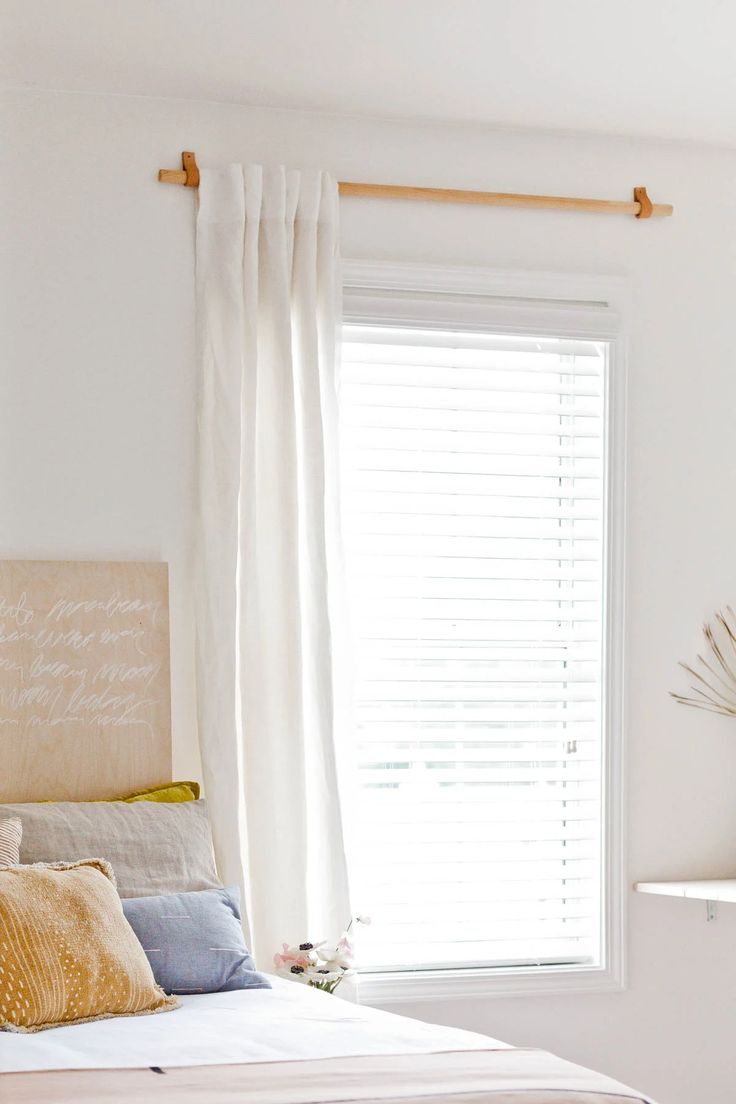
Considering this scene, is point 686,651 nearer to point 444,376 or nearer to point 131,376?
point 444,376

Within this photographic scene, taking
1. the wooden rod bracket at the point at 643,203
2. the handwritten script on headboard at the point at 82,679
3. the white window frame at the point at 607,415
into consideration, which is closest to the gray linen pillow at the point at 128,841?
the handwritten script on headboard at the point at 82,679

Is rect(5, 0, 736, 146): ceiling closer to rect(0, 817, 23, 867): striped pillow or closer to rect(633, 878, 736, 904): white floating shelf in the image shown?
rect(0, 817, 23, 867): striped pillow

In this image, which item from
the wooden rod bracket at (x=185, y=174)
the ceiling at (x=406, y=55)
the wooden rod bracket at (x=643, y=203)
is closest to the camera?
the ceiling at (x=406, y=55)

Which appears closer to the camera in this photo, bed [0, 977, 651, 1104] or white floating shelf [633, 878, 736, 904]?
bed [0, 977, 651, 1104]

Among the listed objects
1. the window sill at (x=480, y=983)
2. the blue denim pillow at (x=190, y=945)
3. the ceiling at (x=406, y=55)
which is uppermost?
the ceiling at (x=406, y=55)

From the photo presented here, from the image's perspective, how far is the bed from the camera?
1.74m

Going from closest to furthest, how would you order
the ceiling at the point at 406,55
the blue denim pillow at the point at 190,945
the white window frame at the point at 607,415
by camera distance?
the blue denim pillow at the point at 190,945, the ceiling at the point at 406,55, the white window frame at the point at 607,415

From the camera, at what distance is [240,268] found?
10.9 feet

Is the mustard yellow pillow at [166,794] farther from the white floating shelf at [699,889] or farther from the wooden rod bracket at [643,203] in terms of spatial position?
the wooden rod bracket at [643,203]

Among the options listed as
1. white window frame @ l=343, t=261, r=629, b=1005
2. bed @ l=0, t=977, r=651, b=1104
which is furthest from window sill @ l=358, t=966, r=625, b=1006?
bed @ l=0, t=977, r=651, b=1104

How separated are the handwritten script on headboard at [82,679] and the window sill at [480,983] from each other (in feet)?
2.71

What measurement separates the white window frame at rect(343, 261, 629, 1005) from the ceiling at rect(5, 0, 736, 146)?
0.44 m

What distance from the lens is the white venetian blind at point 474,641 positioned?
3.48m

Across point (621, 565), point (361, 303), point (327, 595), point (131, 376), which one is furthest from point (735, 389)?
point (131, 376)
